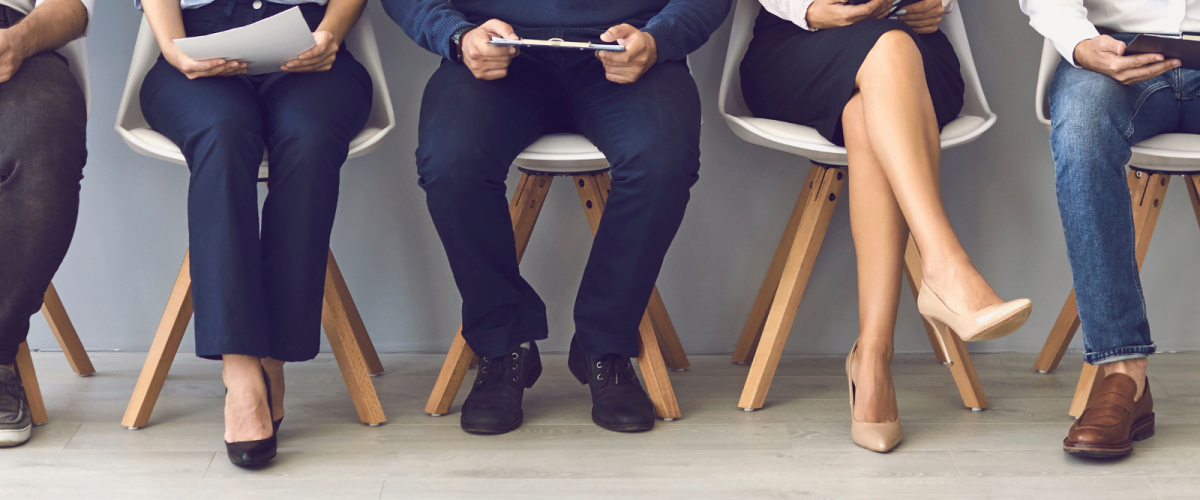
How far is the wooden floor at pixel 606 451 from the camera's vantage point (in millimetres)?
1266

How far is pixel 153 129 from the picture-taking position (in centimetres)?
152

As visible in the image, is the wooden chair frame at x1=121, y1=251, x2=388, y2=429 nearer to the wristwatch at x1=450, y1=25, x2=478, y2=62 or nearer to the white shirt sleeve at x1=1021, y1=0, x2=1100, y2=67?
the wristwatch at x1=450, y1=25, x2=478, y2=62

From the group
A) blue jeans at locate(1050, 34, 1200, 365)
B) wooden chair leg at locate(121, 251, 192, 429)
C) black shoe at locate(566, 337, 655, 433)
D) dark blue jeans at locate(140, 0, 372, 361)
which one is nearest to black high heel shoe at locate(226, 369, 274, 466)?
dark blue jeans at locate(140, 0, 372, 361)

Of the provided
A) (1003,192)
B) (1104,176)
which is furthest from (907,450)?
(1003,192)

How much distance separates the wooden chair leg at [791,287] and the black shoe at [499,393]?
1.27ft

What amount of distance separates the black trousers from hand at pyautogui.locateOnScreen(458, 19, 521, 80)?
640 mm

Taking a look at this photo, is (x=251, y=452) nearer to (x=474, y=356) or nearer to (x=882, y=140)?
(x=474, y=356)

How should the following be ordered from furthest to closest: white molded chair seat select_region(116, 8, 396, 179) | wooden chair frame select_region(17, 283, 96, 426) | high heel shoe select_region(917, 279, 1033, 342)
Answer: wooden chair frame select_region(17, 283, 96, 426), white molded chair seat select_region(116, 8, 396, 179), high heel shoe select_region(917, 279, 1033, 342)

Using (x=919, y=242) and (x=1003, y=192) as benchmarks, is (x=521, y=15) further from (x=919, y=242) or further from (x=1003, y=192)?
(x=1003, y=192)

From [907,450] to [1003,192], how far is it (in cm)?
80

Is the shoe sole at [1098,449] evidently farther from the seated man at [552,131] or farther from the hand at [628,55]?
the hand at [628,55]

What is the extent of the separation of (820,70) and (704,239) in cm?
57

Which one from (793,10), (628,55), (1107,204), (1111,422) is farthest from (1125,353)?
(628,55)

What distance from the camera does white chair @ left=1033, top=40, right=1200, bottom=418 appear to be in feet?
4.83
